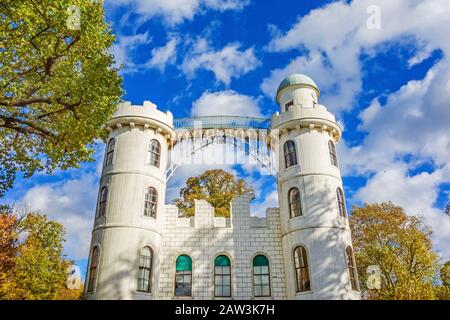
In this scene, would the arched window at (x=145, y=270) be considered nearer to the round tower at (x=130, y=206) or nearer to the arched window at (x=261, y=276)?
the round tower at (x=130, y=206)

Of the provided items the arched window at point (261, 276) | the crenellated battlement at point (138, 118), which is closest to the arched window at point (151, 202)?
the crenellated battlement at point (138, 118)

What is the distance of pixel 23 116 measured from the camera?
12836 millimetres

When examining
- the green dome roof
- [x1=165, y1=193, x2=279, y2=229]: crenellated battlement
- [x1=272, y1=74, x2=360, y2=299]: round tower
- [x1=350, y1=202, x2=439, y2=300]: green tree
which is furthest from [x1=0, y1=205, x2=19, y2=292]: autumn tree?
[x1=350, y1=202, x2=439, y2=300]: green tree

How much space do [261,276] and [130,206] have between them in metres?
7.99

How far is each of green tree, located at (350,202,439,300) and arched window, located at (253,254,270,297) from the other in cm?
823

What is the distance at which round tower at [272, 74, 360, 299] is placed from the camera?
17.4m

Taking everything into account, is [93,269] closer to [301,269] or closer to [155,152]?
[155,152]

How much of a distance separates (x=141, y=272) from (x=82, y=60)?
1048cm

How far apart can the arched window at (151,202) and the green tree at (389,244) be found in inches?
576

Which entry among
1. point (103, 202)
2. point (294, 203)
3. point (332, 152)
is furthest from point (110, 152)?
point (332, 152)

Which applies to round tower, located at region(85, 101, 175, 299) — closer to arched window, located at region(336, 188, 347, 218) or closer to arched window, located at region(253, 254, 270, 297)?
arched window, located at region(253, 254, 270, 297)

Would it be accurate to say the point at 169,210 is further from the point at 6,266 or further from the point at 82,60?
the point at 6,266

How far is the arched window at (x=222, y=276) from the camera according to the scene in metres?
18.2
